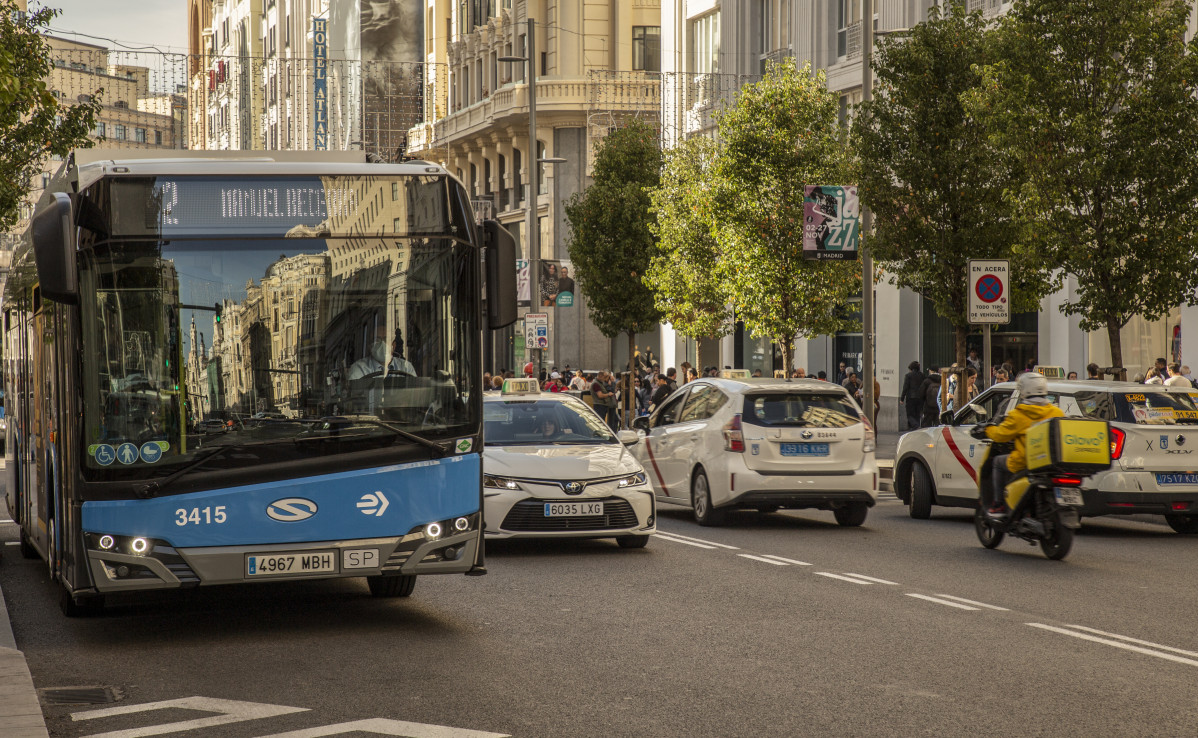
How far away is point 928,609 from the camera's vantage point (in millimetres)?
10422

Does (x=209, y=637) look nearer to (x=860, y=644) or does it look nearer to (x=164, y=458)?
(x=164, y=458)

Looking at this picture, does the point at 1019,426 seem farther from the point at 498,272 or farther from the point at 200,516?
the point at 200,516

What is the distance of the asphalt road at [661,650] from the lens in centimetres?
706

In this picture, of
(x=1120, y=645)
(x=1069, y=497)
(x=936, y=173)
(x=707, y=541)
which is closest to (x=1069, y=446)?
(x=1069, y=497)

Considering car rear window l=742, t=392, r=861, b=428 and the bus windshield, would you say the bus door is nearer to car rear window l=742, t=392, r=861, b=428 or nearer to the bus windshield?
the bus windshield

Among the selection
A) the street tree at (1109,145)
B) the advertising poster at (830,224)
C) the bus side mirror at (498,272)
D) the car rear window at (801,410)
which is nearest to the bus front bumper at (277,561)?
the bus side mirror at (498,272)

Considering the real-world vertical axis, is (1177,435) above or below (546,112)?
below

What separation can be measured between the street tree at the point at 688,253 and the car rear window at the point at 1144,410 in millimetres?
15744

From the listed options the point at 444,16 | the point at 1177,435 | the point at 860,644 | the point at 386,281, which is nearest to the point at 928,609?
the point at 860,644

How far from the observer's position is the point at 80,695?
7781 mm

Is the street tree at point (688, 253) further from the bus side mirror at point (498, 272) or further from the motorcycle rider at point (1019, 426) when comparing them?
the bus side mirror at point (498, 272)

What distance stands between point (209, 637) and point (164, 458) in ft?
4.30

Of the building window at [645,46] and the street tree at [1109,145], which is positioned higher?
the building window at [645,46]

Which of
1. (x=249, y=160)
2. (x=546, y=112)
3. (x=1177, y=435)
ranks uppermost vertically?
(x=546, y=112)
